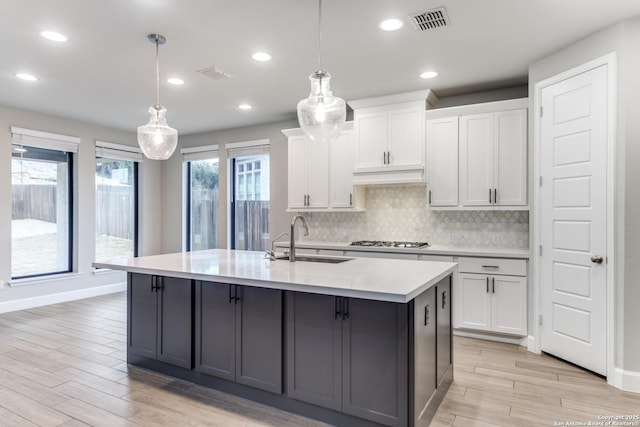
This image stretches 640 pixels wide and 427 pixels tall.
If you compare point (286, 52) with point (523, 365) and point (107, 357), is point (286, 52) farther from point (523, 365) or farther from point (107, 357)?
point (523, 365)

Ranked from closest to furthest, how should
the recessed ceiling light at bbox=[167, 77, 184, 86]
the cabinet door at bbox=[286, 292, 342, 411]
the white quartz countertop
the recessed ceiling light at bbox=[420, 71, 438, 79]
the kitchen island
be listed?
the white quartz countertop → the kitchen island → the cabinet door at bbox=[286, 292, 342, 411] → the recessed ceiling light at bbox=[420, 71, 438, 79] → the recessed ceiling light at bbox=[167, 77, 184, 86]

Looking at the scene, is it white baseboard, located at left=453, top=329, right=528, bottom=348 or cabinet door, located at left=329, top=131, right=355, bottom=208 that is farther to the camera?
cabinet door, located at left=329, top=131, right=355, bottom=208

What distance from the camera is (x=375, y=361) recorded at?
7.23 ft

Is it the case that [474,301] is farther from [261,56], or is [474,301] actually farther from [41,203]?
[41,203]

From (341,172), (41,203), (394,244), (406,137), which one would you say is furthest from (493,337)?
(41,203)

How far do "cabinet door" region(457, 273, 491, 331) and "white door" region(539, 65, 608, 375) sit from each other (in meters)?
0.51

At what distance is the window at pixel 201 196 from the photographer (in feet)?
21.8

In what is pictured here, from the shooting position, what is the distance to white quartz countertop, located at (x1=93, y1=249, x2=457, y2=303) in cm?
203

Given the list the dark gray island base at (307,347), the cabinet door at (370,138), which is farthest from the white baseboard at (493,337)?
the cabinet door at (370,138)

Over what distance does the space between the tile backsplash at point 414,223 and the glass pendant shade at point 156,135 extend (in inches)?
104

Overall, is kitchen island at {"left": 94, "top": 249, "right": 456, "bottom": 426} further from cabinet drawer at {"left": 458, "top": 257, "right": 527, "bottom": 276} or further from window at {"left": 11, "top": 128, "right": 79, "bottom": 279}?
window at {"left": 11, "top": 128, "right": 79, "bottom": 279}

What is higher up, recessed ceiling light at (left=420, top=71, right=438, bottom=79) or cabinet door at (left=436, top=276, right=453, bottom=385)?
recessed ceiling light at (left=420, top=71, right=438, bottom=79)

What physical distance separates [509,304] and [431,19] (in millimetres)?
2723

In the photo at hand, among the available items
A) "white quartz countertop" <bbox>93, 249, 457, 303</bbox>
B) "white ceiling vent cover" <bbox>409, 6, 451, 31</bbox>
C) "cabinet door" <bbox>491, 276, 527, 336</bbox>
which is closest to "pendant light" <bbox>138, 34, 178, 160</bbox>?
"white quartz countertop" <bbox>93, 249, 457, 303</bbox>
